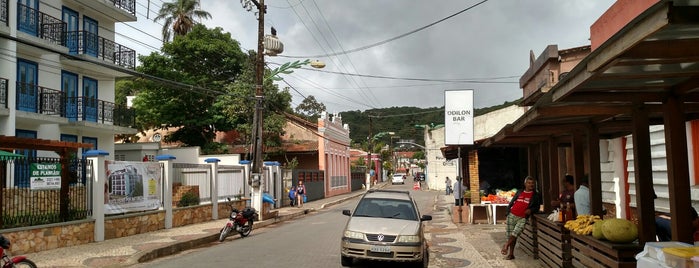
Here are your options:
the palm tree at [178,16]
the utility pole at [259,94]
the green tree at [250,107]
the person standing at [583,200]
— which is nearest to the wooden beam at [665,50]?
the person standing at [583,200]

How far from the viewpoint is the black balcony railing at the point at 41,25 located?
69.8 feet

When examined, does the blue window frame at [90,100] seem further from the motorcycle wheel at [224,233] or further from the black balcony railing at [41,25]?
the motorcycle wheel at [224,233]

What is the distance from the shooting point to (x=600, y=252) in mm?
6906

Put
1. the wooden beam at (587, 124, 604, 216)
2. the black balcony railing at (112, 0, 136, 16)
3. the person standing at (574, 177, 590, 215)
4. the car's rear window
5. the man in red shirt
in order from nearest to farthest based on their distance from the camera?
the wooden beam at (587, 124, 604, 216) < the person standing at (574, 177, 590, 215) < the man in red shirt < the car's rear window < the black balcony railing at (112, 0, 136, 16)

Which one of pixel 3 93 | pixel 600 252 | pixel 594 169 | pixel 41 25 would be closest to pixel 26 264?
pixel 600 252

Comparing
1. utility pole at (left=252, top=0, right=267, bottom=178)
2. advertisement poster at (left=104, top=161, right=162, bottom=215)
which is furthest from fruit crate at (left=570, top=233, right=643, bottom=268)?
utility pole at (left=252, top=0, right=267, bottom=178)

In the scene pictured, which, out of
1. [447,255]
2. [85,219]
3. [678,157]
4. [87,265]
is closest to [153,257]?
[87,265]

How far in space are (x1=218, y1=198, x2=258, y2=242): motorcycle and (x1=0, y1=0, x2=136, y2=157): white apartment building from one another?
726 centimetres

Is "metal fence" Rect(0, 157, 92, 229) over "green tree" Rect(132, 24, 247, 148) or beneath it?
beneath

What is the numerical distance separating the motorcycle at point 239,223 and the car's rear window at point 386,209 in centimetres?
559

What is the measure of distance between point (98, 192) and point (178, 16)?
38887 millimetres

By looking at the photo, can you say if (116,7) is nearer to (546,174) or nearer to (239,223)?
(239,223)

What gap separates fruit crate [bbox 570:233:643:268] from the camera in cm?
616

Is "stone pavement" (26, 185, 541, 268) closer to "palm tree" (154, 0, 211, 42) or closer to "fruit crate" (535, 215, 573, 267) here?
"fruit crate" (535, 215, 573, 267)
